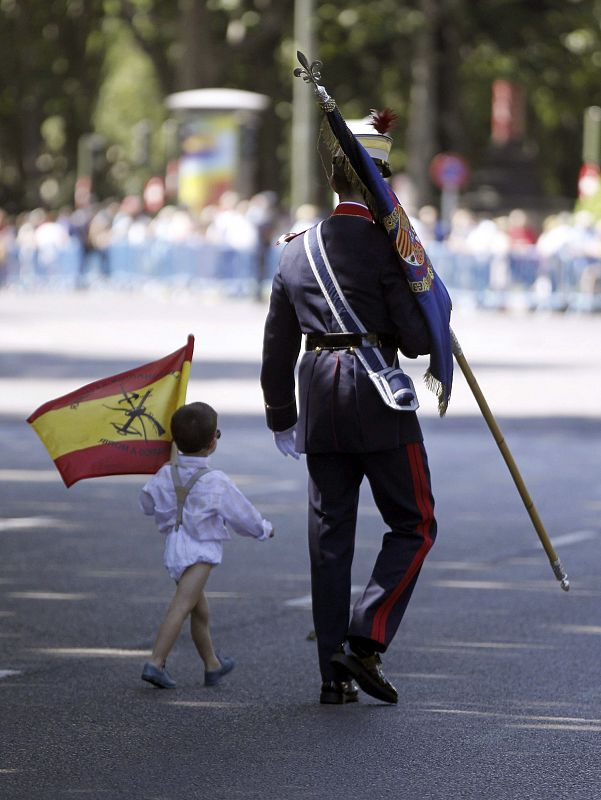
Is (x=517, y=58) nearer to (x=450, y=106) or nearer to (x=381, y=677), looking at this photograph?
(x=450, y=106)

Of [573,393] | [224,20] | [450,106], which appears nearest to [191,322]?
[573,393]

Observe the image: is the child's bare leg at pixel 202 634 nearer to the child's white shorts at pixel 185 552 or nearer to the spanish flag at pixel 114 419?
the child's white shorts at pixel 185 552

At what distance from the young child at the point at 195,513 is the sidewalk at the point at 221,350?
976cm

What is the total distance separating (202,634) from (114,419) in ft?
2.61

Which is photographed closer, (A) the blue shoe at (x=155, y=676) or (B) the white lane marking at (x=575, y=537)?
(A) the blue shoe at (x=155, y=676)

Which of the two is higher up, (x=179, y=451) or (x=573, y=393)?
(x=179, y=451)

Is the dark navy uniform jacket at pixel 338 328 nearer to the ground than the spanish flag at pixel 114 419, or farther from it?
farther from it

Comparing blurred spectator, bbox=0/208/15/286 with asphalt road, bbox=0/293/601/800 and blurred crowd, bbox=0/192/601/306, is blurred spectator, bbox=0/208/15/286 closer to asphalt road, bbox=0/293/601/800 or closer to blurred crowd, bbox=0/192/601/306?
blurred crowd, bbox=0/192/601/306

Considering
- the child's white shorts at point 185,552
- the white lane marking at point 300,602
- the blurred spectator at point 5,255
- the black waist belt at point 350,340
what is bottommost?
the blurred spectator at point 5,255

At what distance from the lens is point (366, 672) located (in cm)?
635

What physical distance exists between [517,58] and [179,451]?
41.0m

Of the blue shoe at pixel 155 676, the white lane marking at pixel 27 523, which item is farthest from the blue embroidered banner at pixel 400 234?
the white lane marking at pixel 27 523

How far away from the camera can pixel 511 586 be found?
889 cm

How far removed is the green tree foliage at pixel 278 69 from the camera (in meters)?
44.2
